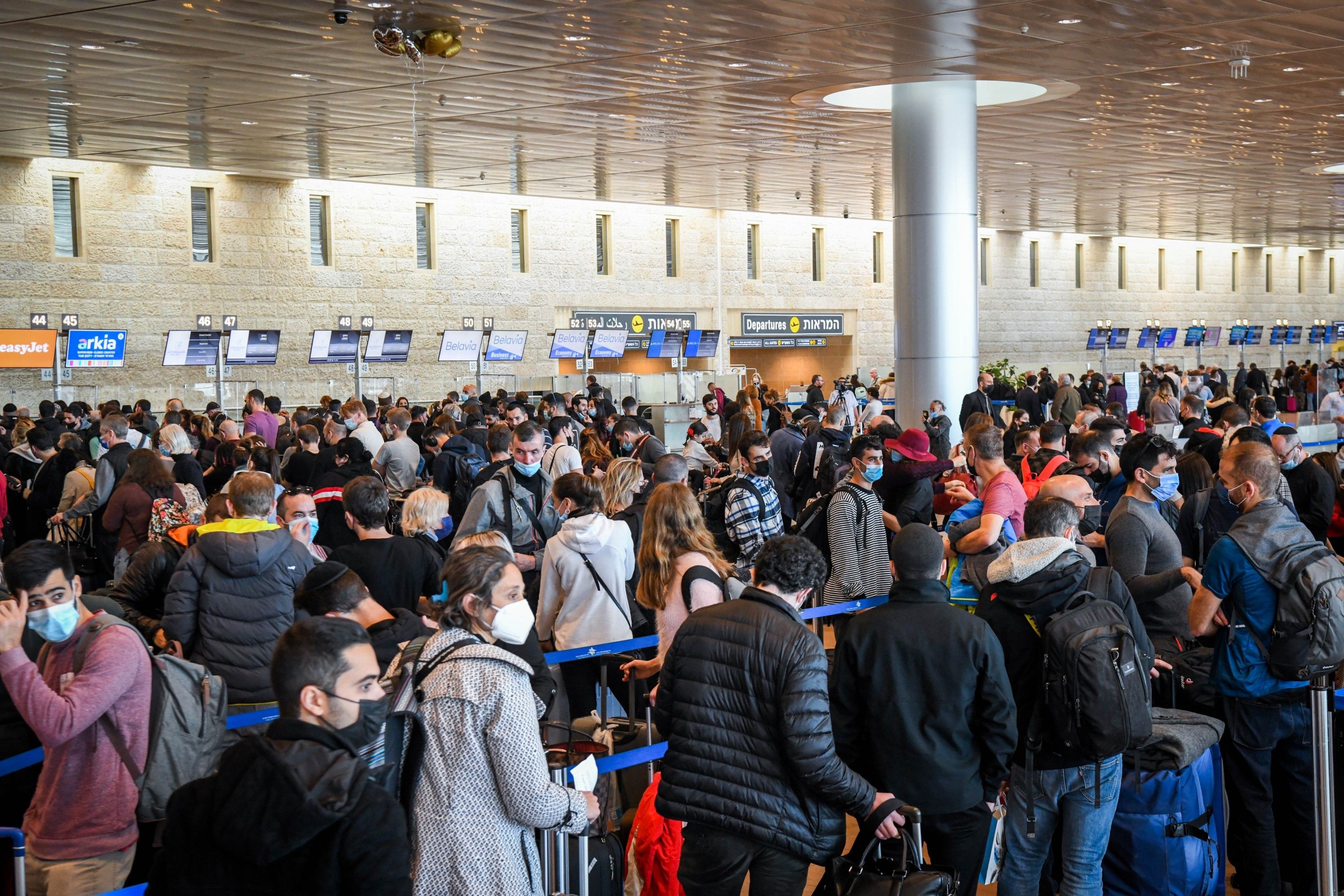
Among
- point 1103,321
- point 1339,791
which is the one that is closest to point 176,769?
point 1339,791

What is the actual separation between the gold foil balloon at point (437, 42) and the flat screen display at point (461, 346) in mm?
10533

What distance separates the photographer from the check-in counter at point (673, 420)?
18547mm

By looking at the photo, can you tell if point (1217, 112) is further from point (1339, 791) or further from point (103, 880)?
point (103, 880)

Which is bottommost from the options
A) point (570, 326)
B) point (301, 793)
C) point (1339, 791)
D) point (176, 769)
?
point (1339, 791)

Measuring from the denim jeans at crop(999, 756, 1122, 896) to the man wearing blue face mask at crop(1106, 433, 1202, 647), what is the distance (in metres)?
1.19

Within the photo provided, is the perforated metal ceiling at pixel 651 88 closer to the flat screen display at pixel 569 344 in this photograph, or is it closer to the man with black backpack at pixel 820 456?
the flat screen display at pixel 569 344

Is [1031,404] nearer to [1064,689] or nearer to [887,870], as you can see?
[1064,689]

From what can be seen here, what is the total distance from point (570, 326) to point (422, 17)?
16742 millimetres

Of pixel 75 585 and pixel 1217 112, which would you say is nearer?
pixel 75 585

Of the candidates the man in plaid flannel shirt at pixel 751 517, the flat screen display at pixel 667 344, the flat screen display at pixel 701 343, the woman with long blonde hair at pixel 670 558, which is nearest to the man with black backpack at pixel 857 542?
the man in plaid flannel shirt at pixel 751 517

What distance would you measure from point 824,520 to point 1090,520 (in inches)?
53.6

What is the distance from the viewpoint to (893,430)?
806 centimetres

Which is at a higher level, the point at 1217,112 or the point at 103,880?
the point at 1217,112

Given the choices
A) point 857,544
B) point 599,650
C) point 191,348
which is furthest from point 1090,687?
point 191,348
